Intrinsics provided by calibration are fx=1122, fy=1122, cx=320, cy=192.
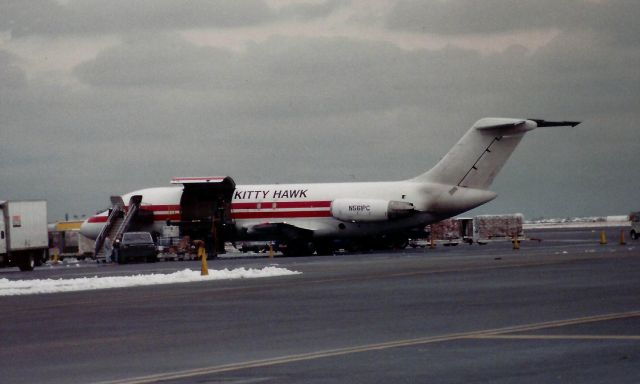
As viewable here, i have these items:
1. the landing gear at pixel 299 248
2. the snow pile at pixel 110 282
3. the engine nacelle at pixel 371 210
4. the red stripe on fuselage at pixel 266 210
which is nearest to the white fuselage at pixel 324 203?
the red stripe on fuselage at pixel 266 210

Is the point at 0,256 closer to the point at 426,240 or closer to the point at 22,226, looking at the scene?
the point at 22,226

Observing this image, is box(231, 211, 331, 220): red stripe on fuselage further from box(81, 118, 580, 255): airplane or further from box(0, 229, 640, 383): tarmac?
box(0, 229, 640, 383): tarmac

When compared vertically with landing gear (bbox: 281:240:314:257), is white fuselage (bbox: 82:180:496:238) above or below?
above

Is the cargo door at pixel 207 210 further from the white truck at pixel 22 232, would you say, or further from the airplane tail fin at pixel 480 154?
the airplane tail fin at pixel 480 154

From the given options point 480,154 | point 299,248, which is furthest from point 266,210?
point 480,154

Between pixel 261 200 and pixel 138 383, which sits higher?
pixel 261 200

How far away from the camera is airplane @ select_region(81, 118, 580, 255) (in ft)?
235

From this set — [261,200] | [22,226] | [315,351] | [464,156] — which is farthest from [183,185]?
[315,351]

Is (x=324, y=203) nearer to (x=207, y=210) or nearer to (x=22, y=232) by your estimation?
(x=207, y=210)

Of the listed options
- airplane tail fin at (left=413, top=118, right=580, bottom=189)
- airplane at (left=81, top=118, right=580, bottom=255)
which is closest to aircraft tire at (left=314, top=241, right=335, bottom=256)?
airplane at (left=81, top=118, right=580, bottom=255)

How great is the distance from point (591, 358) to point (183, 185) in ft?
213

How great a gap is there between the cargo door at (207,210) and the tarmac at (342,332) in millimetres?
42276

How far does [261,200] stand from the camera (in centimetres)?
7688

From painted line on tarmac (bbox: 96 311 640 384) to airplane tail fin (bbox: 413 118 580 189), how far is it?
51006mm
